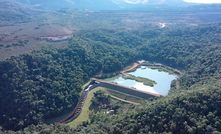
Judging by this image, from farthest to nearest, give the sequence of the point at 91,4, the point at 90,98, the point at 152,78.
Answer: the point at 91,4 → the point at 152,78 → the point at 90,98

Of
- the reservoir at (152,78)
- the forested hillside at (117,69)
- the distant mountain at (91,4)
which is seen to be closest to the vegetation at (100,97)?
the forested hillside at (117,69)

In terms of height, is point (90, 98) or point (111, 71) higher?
point (111, 71)

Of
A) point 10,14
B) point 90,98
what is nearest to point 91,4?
point 10,14

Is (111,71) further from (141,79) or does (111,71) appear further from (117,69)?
(141,79)

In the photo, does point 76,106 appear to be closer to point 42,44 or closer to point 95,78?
point 95,78

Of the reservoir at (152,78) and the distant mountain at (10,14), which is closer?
the reservoir at (152,78)

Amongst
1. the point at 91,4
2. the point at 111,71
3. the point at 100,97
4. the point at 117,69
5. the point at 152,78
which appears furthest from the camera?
the point at 91,4

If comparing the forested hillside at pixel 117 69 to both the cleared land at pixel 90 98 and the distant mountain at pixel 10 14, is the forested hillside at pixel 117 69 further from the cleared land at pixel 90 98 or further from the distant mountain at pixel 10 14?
the distant mountain at pixel 10 14
